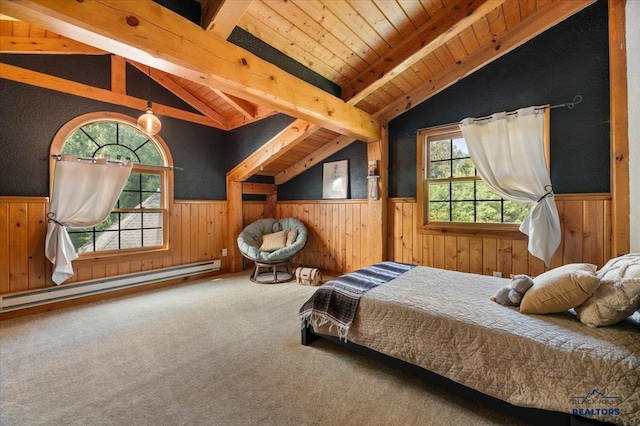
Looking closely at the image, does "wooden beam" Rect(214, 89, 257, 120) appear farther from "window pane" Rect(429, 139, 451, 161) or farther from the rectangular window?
"window pane" Rect(429, 139, 451, 161)

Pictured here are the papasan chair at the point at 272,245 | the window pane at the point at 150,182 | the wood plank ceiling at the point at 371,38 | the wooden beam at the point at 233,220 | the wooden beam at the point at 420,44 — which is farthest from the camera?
the wooden beam at the point at 233,220


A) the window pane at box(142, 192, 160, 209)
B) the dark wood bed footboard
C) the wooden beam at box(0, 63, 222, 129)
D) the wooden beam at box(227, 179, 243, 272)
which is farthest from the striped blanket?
the wooden beam at box(0, 63, 222, 129)

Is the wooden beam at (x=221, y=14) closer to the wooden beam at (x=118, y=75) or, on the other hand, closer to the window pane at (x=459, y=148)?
the wooden beam at (x=118, y=75)

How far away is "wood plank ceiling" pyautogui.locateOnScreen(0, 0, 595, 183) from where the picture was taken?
2.04 meters

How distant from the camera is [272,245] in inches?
169

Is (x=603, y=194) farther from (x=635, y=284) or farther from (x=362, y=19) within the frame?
(x=362, y=19)

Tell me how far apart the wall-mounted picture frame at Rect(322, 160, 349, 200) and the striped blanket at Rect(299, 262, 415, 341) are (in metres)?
2.02

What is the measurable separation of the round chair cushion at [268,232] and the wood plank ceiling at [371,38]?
1.45 m

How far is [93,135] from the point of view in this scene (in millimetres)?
3330

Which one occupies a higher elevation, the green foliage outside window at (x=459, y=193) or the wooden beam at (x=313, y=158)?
the wooden beam at (x=313, y=158)

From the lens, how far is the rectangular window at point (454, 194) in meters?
2.98

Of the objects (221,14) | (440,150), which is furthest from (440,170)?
(221,14)

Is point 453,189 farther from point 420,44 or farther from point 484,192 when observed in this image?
point 420,44

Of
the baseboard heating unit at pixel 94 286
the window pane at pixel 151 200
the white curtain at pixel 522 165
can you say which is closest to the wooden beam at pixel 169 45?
the white curtain at pixel 522 165
